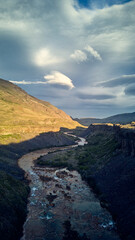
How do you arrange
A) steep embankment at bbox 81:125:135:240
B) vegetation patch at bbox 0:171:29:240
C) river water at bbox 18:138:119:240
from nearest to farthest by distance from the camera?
vegetation patch at bbox 0:171:29:240, river water at bbox 18:138:119:240, steep embankment at bbox 81:125:135:240

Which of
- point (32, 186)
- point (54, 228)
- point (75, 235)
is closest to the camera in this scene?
point (75, 235)

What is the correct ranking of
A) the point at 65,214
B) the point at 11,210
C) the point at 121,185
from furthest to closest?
1. the point at 121,185
2. the point at 65,214
3. the point at 11,210

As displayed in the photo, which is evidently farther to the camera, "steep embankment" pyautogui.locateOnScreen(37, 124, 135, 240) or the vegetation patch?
"steep embankment" pyautogui.locateOnScreen(37, 124, 135, 240)

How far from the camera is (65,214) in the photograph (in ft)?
89.9

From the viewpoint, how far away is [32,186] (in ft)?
130

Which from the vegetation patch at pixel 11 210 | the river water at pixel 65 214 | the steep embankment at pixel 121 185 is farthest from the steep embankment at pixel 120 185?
the vegetation patch at pixel 11 210

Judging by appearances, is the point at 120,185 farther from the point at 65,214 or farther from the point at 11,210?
the point at 11,210

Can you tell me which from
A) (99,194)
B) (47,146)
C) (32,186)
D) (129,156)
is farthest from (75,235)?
(47,146)

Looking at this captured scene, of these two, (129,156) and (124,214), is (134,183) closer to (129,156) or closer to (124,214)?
(124,214)

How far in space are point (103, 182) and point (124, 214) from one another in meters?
12.8

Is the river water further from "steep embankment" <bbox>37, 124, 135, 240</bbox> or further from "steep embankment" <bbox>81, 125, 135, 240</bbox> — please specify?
"steep embankment" <bbox>81, 125, 135, 240</bbox>

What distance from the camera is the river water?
22.6 metres

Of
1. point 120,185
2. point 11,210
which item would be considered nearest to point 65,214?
point 11,210

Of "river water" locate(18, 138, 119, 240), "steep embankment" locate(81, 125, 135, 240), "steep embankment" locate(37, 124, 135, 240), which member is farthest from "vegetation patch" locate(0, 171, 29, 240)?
"steep embankment" locate(81, 125, 135, 240)
